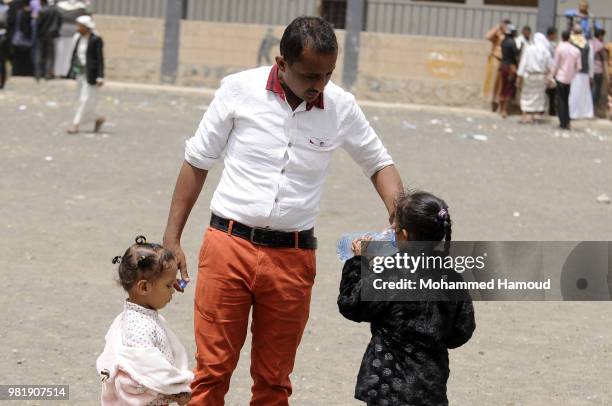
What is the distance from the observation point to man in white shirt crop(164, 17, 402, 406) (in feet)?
13.6

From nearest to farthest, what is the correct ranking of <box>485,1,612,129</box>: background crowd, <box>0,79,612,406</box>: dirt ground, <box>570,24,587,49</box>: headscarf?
1. <box>0,79,612,406</box>: dirt ground
2. <box>485,1,612,129</box>: background crowd
3. <box>570,24,587,49</box>: headscarf

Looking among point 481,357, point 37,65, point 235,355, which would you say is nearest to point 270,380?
point 235,355

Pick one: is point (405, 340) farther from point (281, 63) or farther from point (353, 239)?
point (281, 63)

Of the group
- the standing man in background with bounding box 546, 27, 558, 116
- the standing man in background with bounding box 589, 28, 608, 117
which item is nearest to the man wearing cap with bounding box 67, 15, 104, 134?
the standing man in background with bounding box 546, 27, 558, 116

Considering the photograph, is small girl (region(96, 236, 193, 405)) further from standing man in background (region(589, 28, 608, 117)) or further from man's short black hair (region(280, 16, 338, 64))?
standing man in background (region(589, 28, 608, 117))

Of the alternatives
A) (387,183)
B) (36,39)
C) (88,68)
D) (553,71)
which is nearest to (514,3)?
(553,71)

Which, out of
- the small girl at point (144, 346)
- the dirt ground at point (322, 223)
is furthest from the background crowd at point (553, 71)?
the small girl at point (144, 346)

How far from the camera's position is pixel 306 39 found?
156 inches

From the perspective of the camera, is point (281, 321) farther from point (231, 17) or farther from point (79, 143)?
point (231, 17)

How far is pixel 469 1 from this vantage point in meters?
22.6

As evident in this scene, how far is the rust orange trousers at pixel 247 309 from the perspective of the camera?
4.19 metres

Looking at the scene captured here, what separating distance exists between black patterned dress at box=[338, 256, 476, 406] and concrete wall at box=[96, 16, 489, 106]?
56.7 ft

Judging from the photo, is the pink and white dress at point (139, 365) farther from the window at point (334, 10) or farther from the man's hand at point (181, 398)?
the window at point (334, 10)

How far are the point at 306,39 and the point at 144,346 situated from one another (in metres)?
1.11
